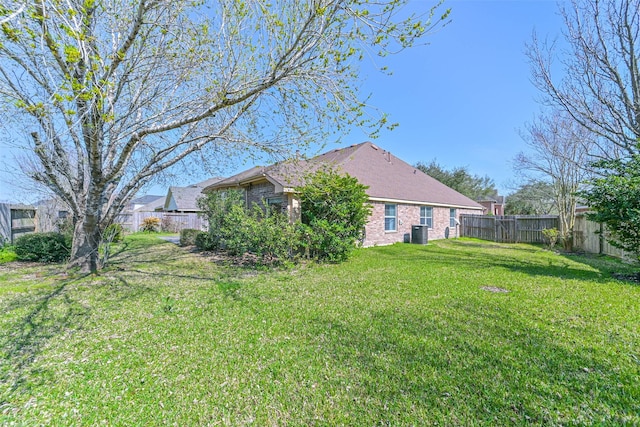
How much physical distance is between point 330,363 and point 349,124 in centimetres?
449

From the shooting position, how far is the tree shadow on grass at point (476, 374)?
2.32m

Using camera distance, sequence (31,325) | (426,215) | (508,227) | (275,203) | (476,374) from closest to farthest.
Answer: (476,374) < (31,325) < (275,203) < (426,215) < (508,227)

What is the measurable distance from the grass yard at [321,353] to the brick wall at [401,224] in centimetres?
669

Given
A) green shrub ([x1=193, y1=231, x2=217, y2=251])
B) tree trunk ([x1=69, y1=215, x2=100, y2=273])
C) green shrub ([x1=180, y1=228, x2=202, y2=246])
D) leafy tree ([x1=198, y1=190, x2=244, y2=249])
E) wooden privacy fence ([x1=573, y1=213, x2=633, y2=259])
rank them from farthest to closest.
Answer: green shrub ([x1=180, y1=228, x2=202, y2=246]) → green shrub ([x1=193, y1=231, x2=217, y2=251]) → leafy tree ([x1=198, y1=190, x2=244, y2=249]) → wooden privacy fence ([x1=573, y1=213, x2=633, y2=259]) → tree trunk ([x1=69, y1=215, x2=100, y2=273])

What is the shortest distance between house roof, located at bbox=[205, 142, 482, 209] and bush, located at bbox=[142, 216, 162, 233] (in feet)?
35.3

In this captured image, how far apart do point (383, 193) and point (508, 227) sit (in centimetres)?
906

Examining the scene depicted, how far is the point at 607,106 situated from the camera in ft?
26.3

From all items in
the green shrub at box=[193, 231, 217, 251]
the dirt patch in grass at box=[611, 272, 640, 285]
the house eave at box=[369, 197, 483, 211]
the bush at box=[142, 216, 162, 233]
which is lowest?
the dirt patch in grass at box=[611, 272, 640, 285]

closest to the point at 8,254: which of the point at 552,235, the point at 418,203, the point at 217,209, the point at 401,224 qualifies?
the point at 217,209

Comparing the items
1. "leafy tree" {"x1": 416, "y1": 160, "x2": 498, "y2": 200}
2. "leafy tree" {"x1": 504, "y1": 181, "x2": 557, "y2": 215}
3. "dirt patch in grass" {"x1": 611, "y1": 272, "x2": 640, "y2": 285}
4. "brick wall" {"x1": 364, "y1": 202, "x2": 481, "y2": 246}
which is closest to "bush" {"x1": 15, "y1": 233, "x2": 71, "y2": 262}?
"brick wall" {"x1": 364, "y1": 202, "x2": 481, "y2": 246}

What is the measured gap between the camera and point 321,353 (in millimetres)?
3293

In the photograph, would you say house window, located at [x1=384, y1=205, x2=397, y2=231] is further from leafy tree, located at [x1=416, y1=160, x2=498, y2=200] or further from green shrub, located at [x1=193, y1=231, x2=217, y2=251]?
leafy tree, located at [x1=416, y1=160, x2=498, y2=200]

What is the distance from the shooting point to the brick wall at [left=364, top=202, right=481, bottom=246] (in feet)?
42.9

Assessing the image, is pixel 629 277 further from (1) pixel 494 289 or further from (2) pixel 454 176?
(2) pixel 454 176
